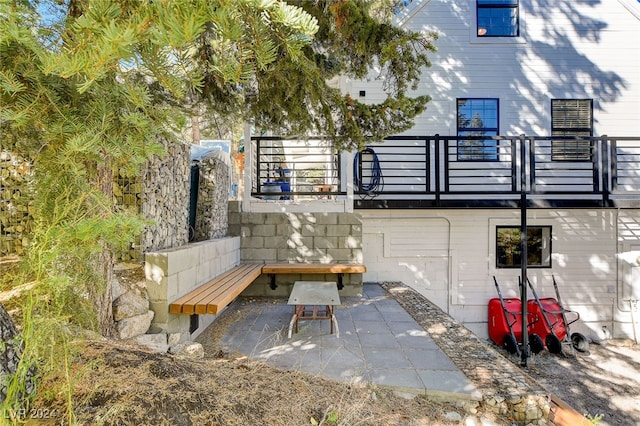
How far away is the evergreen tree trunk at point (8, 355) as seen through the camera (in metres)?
1.33

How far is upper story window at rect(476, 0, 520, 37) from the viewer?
7.61 metres

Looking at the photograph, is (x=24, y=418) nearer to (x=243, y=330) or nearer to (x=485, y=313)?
(x=243, y=330)

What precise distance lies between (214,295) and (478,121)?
22.9 feet

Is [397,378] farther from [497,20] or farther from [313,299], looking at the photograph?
[497,20]

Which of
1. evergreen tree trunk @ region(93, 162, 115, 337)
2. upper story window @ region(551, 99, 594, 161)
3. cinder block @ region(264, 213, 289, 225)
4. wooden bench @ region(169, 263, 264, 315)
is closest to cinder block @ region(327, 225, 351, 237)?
cinder block @ region(264, 213, 289, 225)

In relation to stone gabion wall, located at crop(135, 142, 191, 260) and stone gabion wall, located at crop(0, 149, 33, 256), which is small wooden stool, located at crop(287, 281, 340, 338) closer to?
stone gabion wall, located at crop(135, 142, 191, 260)

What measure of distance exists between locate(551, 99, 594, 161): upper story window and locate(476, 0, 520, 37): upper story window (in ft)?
6.51

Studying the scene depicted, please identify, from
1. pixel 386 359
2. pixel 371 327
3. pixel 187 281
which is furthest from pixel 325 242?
pixel 386 359

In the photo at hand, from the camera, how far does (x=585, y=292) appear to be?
737cm

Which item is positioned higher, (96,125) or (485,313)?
(96,125)

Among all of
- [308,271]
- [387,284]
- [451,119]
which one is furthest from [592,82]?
[308,271]

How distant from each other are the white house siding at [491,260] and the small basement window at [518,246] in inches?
5.9

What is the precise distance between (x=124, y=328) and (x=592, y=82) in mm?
10219

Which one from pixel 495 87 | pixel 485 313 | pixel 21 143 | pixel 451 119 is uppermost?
pixel 495 87
